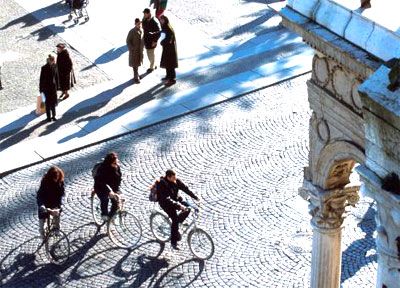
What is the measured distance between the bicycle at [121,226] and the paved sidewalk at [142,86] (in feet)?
8.44

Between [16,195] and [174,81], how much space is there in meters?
5.27

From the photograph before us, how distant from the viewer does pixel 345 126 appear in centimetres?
937

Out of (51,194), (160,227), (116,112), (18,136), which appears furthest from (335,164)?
(116,112)

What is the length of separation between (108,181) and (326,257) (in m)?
4.53

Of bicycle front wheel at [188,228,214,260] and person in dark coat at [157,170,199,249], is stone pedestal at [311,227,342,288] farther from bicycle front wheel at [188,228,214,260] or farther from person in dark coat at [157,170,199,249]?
bicycle front wheel at [188,228,214,260]

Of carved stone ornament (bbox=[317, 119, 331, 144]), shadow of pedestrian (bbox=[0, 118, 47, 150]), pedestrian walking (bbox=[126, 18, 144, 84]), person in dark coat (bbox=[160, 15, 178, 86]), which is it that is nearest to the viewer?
carved stone ornament (bbox=[317, 119, 331, 144])

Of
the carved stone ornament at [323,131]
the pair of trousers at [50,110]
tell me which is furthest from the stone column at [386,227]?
the pair of trousers at [50,110]

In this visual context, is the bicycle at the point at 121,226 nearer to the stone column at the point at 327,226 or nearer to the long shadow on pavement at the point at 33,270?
the long shadow on pavement at the point at 33,270

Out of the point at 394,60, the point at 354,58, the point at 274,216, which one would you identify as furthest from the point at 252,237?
the point at 394,60

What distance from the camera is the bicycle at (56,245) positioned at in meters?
14.2

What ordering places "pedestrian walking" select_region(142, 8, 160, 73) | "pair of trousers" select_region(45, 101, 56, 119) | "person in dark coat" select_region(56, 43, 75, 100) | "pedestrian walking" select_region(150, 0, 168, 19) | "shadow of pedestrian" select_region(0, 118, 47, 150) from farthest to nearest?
"pedestrian walking" select_region(150, 0, 168, 19) → "pedestrian walking" select_region(142, 8, 160, 73) → "person in dark coat" select_region(56, 43, 75, 100) → "pair of trousers" select_region(45, 101, 56, 119) → "shadow of pedestrian" select_region(0, 118, 47, 150)

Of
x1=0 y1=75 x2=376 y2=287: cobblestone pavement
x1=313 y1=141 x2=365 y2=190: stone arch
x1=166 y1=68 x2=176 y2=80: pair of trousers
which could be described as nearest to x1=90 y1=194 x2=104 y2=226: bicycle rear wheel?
x1=0 y1=75 x2=376 y2=287: cobblestone pavement

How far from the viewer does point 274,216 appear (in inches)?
600

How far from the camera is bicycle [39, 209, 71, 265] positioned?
14.2m
